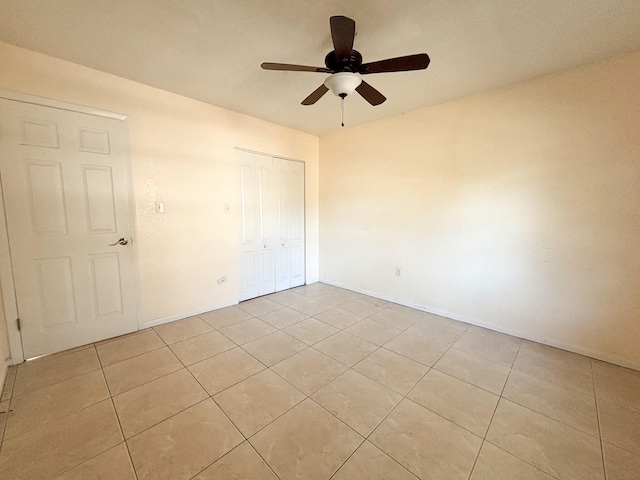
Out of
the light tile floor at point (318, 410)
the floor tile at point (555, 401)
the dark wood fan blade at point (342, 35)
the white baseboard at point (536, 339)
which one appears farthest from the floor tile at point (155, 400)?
the white baseboard at point (536, 339)

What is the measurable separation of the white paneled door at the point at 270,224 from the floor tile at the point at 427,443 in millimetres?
2632

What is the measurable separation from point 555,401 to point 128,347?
11.6ft

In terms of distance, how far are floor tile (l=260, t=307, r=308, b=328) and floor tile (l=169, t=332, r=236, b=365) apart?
22.1 inches

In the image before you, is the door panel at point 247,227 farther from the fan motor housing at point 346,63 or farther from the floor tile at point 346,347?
the fan motor housing at point 346,63

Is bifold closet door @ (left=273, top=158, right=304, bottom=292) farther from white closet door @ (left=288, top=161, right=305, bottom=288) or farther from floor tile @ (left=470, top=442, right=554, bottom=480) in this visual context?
floor tile @ (left=470, top=442, right=554, bottom=480)

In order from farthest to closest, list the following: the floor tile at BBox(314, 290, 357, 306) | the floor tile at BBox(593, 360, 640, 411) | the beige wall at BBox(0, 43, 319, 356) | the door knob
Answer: the floor tile at BBox(314, 290, 357, 306) → the door knob → the beige wall at BBox(0, 43, 319, 356) → the floor tile at BBox(593, 360, 640, 411)

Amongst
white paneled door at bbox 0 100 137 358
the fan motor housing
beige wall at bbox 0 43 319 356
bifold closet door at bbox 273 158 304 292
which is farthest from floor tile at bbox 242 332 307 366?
the fan motor housing

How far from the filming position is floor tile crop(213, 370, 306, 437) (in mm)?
1588

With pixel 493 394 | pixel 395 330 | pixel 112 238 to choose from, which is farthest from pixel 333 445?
pixel 112 238

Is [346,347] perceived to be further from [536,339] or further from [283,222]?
[283,222]

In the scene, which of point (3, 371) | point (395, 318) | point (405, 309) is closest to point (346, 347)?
point (395, 318)

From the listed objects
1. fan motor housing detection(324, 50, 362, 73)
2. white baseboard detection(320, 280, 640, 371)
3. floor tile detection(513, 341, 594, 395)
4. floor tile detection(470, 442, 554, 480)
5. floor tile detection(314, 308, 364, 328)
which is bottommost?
floor tile detection(470, 442, 554, 480)

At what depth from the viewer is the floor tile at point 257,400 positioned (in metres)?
1.59

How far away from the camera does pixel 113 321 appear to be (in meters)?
2.58
